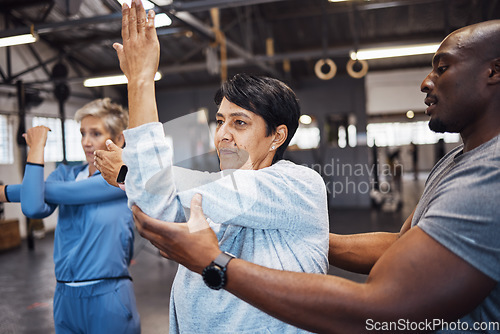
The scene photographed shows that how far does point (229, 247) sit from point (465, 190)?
611 millimetres

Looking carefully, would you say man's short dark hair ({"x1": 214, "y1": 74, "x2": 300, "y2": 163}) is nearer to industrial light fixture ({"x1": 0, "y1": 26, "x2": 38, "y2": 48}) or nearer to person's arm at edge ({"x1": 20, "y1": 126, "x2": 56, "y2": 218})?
Answer: person's arm at edge ({"x1": 20, "y1": 126, "x2": 56, "y2": 218})

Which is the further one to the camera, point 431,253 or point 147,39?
point 147,39

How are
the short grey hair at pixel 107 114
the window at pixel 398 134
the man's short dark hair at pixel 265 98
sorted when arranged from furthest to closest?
the window at pixel 398 134 → the short grey hair at pixel 107 114 → the man's short dark hair at pixel 265 98

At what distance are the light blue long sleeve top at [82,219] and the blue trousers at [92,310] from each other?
6cm

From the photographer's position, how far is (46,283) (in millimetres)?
5445

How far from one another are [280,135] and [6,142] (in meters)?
9.42

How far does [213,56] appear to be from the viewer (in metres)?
6.96

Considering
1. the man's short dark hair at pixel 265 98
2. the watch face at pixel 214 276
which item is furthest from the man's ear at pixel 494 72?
the watch face at pixel 214 276

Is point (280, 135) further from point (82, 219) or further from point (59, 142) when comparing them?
point (59, 142)

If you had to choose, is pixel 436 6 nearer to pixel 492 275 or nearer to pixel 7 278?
pixel 492 275

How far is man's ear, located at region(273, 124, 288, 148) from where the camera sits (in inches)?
47.5

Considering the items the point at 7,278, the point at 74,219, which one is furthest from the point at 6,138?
the point at 74,219

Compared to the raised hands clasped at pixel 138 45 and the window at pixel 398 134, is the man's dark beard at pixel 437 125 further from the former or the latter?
the window at pixel 398 134

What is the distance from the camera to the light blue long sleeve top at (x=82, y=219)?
173 centimetres
